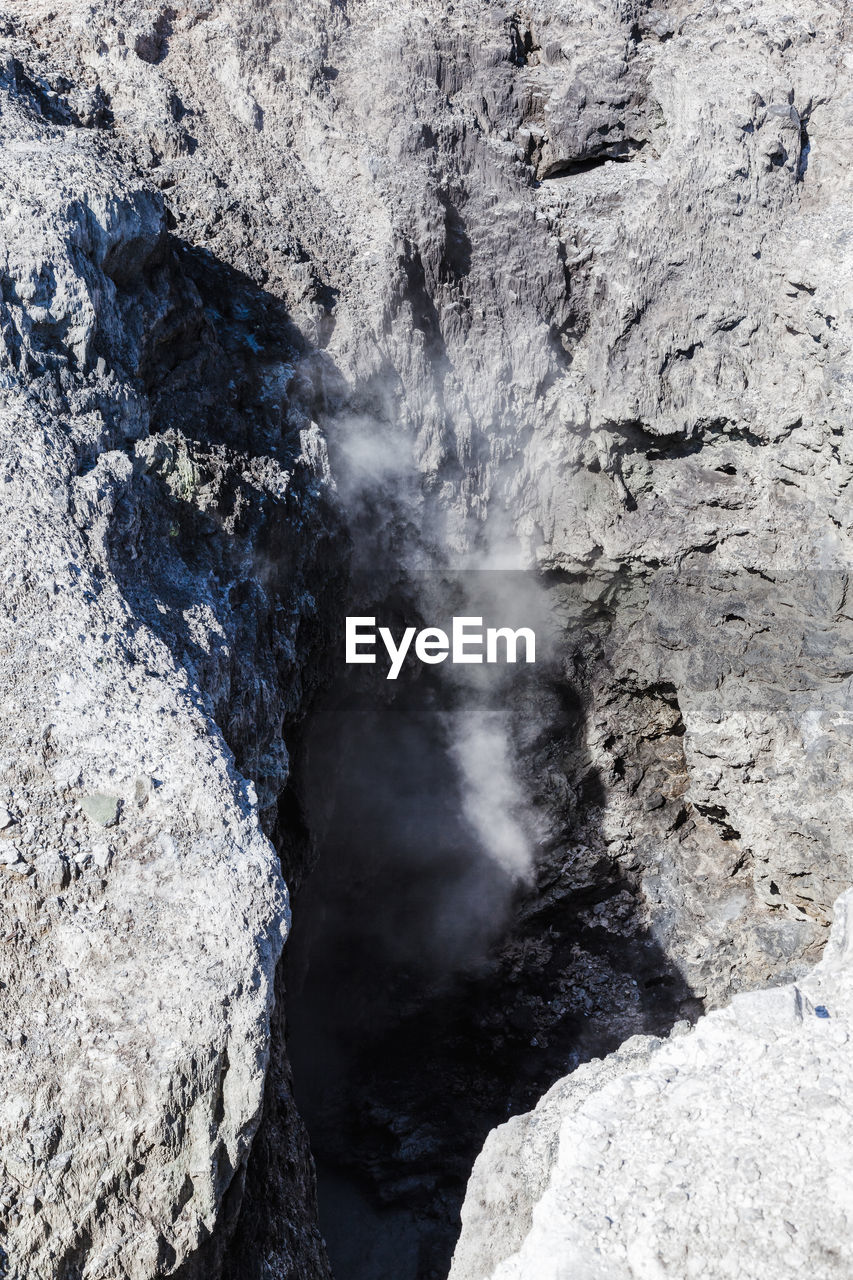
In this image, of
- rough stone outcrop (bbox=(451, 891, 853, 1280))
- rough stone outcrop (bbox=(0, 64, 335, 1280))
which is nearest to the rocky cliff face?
rough stone outcrop (bbox=(0, 64, 335, 1280))

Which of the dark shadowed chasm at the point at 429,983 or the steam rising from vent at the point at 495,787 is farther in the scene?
the steam rising from vent at the point at 495,787

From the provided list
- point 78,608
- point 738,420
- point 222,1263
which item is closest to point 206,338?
point 78,608

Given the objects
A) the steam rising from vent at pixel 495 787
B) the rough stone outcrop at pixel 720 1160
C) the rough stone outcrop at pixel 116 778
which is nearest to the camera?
the rough stone outcrop at pixel 720 1160

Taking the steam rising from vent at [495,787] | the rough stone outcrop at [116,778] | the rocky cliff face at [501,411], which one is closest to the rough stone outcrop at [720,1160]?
the rough stone outcrop at [116,778]

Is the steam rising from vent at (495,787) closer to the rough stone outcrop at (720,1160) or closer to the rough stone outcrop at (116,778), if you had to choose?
the rough stone outcrop at (116,778)

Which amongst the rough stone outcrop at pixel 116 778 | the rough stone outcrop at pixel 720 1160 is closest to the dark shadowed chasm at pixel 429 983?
the rough stone outcrop at pixel 116 778

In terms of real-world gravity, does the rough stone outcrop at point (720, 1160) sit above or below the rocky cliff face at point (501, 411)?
below

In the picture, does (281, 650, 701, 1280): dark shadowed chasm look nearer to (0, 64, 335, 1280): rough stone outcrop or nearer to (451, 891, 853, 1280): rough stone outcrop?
(0, 64, 335, 1280): rough stone outcrop

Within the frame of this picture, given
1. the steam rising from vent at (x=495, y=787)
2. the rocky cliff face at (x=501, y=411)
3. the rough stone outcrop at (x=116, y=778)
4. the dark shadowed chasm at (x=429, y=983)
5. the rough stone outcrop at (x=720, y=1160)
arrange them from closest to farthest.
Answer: the rough stone outcrop at (x=720, y=1160) < the rough stone outcrop at (x=116, y=778) < the rocky cliff face at (x=501, y=411) < the dark shadowed chasm at (x=429, y=983) < the steam rising from vent at (x=495, y=787)

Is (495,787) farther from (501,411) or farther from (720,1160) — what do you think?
(720,1160)
